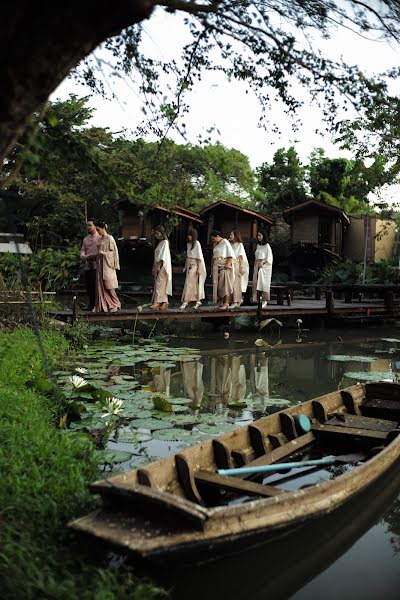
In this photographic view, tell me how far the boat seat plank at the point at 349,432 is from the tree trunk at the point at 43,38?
3614mm

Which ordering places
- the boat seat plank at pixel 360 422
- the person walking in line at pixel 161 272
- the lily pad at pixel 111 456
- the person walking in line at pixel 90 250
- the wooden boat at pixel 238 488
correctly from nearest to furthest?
the wooden boat at pixel 238 488
the lily pad at pixel 111 456
the boat seat plank at pixel 360 422
the person walking in line at pixel 90 250
the person walking in line at pixel 161 272

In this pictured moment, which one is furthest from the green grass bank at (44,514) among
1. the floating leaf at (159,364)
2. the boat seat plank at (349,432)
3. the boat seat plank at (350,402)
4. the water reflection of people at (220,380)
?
the floating leaf at (159,364)

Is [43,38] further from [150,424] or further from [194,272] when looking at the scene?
[194,272]

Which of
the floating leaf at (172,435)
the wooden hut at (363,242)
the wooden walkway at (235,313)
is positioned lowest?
the floating leaf at (172,435)

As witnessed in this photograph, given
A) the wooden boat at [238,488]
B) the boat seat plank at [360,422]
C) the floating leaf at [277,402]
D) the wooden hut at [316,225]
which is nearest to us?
the wooden boat at [238,488]

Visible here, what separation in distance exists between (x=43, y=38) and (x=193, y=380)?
244 inches

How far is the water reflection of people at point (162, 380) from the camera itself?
7.06 m

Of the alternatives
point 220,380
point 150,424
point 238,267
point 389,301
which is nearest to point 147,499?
point 150,424

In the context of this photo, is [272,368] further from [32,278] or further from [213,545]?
[213,545]

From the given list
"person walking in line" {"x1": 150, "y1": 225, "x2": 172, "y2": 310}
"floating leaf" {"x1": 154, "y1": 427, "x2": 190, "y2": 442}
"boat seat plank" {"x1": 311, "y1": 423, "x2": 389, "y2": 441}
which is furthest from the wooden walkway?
"boat seat plank" {"x1": 311, "y1": 423, "x2": 389, "y2": 441}

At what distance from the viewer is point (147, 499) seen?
8.54ft

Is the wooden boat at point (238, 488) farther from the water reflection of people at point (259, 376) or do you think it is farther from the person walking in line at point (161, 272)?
the person walking in line at point (161, 272)

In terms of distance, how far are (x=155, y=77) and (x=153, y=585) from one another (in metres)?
4.00

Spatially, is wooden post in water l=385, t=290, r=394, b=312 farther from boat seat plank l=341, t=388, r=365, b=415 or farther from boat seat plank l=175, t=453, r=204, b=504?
boat seat plank l=175, t=453, r=204, b=504
